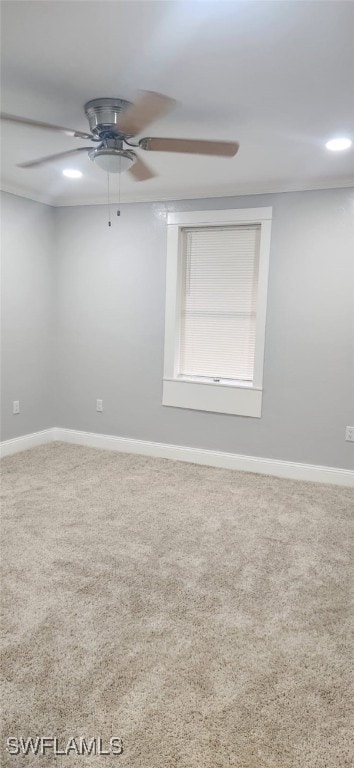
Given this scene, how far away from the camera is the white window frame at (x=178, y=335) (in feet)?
12.5

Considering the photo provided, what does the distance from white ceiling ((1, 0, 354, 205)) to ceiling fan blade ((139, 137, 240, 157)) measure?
8.0 inches

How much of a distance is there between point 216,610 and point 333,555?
0.89 meters

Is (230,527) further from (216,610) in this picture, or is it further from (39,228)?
(39,228)

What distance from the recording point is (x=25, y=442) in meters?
4.48

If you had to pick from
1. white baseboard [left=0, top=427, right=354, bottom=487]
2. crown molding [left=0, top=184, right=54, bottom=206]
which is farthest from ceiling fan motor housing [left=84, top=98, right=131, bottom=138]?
white baseboard [left=0, top=427, right=354, bottom=487]

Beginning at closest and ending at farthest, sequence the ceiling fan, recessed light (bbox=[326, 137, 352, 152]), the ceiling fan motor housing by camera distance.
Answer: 1. the ceiling fan
2. the ceiling fan motor housing
3. recessed light (bbox=[326, 137, 352, 152])

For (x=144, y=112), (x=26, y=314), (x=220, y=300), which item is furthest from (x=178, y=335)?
(x=144, y=112)

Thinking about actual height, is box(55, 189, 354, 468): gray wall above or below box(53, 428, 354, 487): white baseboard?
above

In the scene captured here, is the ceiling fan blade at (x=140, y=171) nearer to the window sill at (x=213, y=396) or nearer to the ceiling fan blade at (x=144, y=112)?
the ceiling fan blade at (x=144, y=112)

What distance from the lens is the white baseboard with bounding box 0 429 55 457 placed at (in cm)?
426

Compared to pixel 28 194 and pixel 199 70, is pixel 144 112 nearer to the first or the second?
pixel 199 70

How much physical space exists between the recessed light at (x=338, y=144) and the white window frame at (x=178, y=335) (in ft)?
2.97

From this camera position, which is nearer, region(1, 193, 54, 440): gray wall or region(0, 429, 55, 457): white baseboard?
region(1, 193, 54, 440): gray wall

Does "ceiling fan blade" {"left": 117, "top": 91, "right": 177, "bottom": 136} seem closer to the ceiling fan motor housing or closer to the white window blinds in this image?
the ceiling fan motor housing
